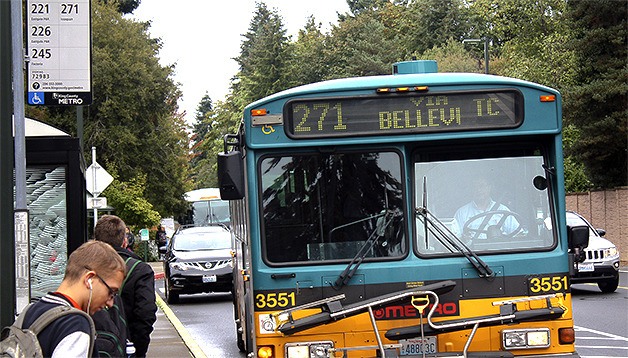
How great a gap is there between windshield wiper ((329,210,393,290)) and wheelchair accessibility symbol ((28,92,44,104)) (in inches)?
119

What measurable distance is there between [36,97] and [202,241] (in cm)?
1458

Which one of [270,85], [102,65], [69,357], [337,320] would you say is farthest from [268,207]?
[270,85]

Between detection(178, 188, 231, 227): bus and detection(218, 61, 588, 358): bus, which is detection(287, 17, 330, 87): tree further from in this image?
detection(218, 61, 588, 358): bus

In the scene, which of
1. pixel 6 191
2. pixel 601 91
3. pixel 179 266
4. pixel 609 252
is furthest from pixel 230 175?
pixel 601 91

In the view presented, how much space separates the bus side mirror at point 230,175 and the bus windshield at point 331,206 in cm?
23

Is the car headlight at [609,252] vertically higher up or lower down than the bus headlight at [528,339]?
lower down

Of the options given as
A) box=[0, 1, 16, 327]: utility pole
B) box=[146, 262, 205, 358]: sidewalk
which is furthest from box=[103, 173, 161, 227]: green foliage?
box=[0, 1, 16, 327]: utility pole

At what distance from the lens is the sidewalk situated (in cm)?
1412

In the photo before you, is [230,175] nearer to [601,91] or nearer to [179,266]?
[179,266]

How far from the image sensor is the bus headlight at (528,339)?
324 inches

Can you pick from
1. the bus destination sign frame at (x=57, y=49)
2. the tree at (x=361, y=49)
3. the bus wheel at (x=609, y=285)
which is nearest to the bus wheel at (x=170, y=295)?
the bus wheel at (x=609, y=285)

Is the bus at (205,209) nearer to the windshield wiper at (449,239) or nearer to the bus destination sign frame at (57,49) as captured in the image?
the bus destination sign frame at (57,49)

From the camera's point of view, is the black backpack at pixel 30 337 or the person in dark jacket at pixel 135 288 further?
the person in dark jacket at pixel 135 288

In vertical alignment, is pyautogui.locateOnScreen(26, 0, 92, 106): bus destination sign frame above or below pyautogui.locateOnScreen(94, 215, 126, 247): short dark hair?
above
